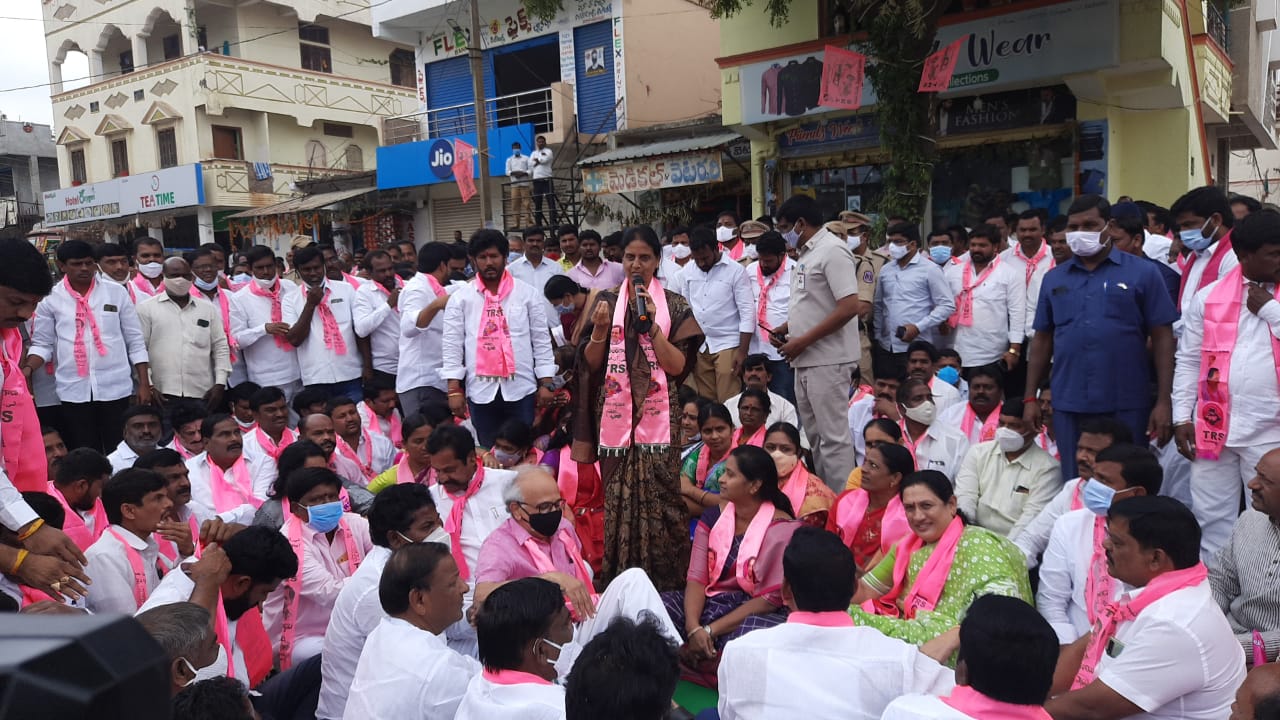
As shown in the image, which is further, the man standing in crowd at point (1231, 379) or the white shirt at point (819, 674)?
the man standing in crowd at point (1231, 379)

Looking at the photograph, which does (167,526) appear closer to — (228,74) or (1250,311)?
(1250,311)

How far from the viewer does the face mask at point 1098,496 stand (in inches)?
147

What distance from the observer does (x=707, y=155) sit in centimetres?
1337

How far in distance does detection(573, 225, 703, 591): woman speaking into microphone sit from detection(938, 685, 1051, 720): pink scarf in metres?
2.31

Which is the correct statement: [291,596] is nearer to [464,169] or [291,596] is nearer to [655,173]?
[464,169]

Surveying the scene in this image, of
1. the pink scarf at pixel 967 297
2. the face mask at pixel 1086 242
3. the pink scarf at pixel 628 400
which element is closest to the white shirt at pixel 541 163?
the pink scarf at pixel 967 297

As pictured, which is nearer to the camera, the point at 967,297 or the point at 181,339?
the point at 181,339

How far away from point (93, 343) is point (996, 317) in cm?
634

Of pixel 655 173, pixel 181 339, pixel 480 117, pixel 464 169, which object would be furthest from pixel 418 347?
pixel 655 173

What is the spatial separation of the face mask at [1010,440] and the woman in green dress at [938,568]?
40.8 inches

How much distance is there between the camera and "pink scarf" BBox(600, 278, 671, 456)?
443 centimetres

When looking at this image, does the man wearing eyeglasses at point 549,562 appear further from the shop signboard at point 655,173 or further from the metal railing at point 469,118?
the metal railing at point 469,118

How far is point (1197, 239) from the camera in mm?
4949

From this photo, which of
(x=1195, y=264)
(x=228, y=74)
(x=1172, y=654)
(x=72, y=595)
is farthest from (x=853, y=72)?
(x=228, y=74)
